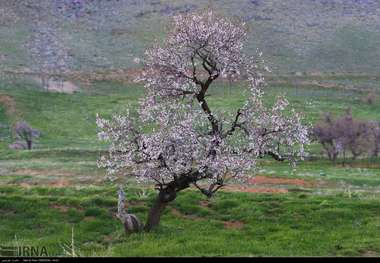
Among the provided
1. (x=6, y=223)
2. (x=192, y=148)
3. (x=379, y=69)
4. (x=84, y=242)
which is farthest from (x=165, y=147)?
(x=379, y=69)

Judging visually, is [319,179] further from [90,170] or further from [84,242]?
[84,242]

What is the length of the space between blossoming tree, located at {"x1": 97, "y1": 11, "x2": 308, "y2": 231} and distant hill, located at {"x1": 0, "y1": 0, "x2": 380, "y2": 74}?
100.0 metres

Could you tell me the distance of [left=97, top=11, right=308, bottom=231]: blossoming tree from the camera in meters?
26.7

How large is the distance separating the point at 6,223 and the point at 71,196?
7.25 meters

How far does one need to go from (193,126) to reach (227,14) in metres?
122

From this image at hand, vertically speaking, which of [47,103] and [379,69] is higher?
[379,69]

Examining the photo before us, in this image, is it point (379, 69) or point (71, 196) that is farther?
point (379, 69)

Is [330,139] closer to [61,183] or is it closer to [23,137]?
[61,183]

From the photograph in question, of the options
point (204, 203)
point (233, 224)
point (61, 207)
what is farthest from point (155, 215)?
point (61, 207)

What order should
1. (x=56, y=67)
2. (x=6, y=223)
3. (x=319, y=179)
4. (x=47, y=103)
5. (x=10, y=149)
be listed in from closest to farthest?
(x=6, y=223) < (x=319, y=179) < (x=10, y=149) < (x=47, y=103) < (x=56, y=67)

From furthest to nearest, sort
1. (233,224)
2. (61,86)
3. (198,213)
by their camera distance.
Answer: (61,86), (198,213), (233,224)

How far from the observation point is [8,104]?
327ft

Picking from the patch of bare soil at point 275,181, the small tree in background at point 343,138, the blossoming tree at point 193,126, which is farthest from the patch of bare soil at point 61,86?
the blossoming tree at point 193,126

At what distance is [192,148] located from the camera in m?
26.6
